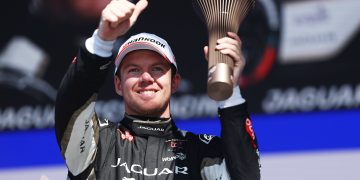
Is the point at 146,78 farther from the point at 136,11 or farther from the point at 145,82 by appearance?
the point at 136,11

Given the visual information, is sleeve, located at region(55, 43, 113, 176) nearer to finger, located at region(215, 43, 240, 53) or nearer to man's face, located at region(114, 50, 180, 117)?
man's face, located at region(114, 50, 180, 117)

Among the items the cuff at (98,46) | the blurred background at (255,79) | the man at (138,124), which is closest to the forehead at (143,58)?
the man at (138,124)

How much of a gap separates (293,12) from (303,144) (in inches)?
22.6

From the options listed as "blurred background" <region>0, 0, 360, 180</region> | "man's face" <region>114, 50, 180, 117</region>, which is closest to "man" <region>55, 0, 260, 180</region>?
"man's face" <region>114, 50, 180, 117</region>

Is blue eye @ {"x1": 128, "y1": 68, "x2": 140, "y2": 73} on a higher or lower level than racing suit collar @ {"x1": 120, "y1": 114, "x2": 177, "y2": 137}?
higher

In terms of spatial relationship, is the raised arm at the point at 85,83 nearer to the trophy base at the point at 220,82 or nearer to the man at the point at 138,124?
the man at the point at 138,124

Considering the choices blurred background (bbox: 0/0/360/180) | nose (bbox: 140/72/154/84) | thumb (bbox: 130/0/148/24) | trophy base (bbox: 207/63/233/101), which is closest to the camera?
trophy base (bbox: 207/63/233/101)

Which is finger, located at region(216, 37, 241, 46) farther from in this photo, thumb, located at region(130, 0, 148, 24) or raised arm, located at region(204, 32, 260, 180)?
thumb, located at region(130, 0, 148, 24)

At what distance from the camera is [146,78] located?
218cm

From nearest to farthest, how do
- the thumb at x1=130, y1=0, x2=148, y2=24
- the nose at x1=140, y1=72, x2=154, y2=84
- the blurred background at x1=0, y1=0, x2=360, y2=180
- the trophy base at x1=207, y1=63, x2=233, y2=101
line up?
the trophy base at x1=207, y1=63, x2=233, y2=101
the thumb at x1=130, y1=0, x2=148, y2=24
the nose at x1=140, y1=72, x2=154, y2=84
the blurred background at x1=0, y1=0, x2=360, y2=180

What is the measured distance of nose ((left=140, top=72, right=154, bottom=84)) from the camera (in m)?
2.18

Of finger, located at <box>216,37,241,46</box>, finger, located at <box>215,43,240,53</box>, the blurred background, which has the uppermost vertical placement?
the blurred background

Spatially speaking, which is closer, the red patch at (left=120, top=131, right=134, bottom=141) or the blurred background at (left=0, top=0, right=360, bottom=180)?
the red patch at (left=120, top=131, right=134, bottom=141)

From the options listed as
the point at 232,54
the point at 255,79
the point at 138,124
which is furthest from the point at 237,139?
the point at 255,79
